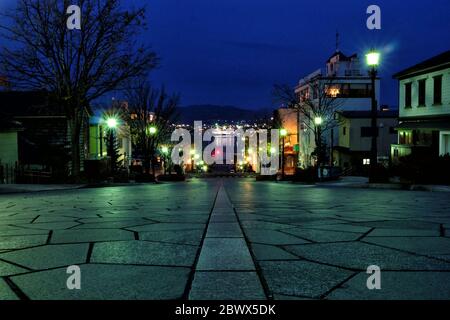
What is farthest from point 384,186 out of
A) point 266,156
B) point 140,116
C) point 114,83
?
point 266,156

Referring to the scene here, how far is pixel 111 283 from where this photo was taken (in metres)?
3.99

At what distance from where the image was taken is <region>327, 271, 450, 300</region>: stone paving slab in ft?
11.9

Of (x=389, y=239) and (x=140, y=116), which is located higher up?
(x=140, y=116)

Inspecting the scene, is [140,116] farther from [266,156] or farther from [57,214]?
[57,214]

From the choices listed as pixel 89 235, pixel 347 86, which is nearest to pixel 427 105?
pixel 89 235

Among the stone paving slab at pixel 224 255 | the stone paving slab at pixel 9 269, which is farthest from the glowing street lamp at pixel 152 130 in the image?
the stone paving slab at pixel 9 269

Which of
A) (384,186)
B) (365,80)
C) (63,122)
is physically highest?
(365,80)

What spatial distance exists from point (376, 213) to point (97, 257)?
19.3 feet

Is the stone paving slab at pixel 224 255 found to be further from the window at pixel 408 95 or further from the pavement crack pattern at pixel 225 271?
the window at pixel 408 95

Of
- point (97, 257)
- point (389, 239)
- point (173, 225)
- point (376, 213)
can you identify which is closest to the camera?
point (97, 257)

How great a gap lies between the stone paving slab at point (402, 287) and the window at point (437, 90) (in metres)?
29.3

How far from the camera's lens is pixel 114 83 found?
92.8ft

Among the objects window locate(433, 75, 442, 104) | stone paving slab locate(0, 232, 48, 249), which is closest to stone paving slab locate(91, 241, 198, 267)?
stone paving slab locate(0, 232, 48, 249)

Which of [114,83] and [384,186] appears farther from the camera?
[114,83]
